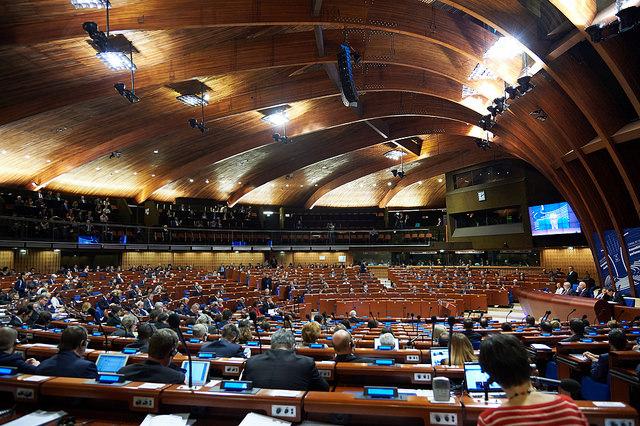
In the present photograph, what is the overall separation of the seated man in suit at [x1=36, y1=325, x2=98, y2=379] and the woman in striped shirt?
308 cm

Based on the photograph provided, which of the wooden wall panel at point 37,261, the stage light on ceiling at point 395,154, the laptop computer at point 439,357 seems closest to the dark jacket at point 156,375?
the laptop computer at point 439,357

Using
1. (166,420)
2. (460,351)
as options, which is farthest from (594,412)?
(166,420)

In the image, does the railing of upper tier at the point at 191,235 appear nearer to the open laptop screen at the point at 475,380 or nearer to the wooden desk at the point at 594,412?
the open laptop screen at the point at 475,380

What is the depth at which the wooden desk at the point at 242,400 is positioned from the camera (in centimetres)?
264

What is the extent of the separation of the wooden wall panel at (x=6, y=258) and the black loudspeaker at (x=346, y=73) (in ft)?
69.4

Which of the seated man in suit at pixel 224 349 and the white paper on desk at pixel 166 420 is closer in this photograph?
the white paper on desk at pixel 166 420

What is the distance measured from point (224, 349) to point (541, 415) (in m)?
3.89

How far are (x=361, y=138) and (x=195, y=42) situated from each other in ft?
43.6

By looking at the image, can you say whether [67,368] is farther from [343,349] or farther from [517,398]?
[517,398]

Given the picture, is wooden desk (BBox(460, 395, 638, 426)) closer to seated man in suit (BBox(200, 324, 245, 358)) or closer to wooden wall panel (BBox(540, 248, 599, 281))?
seated man in suit (BBox(200, 324, 245, 358))

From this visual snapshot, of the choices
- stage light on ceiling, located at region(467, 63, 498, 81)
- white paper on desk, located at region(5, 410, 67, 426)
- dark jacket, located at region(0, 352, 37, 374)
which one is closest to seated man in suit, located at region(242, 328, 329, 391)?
white paper on desk, located at region(5, 410, 67, 426)

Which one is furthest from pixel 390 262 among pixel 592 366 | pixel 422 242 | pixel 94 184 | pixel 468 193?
pixel 592 366

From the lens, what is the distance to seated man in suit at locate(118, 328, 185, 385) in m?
3.23

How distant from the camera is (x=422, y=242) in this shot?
116 feet
